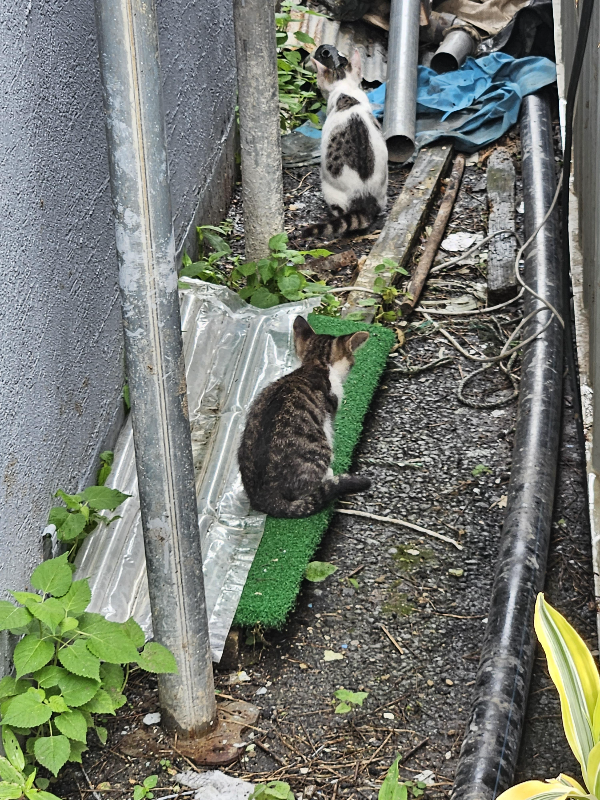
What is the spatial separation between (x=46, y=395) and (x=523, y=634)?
1.70 meters

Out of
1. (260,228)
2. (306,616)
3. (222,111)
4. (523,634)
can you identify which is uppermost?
(222,111)

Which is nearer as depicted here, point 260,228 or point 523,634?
point 523,634

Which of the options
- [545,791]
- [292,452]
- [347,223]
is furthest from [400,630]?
[347,223]

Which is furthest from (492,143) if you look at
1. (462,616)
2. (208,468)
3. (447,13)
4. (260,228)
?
(462,616)

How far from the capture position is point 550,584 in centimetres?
312

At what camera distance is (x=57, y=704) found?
236 centimetres

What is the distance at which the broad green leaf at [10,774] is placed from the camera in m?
2.28

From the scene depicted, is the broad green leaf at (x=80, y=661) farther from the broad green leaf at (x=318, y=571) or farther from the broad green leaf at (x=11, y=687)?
the broad green leaf at (x=318, y=571)

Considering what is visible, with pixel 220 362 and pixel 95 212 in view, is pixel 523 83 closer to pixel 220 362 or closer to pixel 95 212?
pixel 220 362

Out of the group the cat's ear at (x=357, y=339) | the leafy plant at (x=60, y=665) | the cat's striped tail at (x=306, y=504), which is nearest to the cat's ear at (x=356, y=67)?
the cat's ear at (x=357, y=339)

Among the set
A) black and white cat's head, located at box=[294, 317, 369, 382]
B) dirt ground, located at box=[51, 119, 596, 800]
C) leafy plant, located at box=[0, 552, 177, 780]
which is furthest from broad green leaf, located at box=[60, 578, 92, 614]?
black and white cat's head, located at box=[294, 317, 369, 382]

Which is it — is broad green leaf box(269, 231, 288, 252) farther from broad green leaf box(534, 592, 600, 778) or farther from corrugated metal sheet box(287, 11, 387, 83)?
corrugated metal sheet box(287, 11, 387, 83)

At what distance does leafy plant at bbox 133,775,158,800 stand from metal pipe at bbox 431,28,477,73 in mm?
6484

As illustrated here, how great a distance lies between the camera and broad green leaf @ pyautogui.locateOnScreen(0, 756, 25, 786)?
89.6 inches
